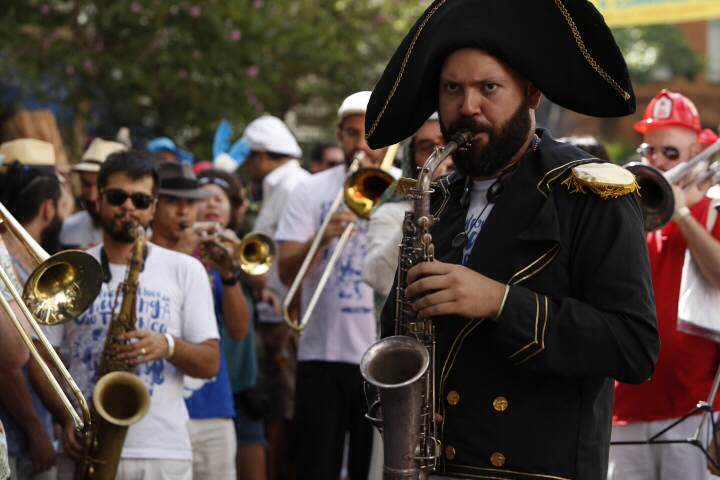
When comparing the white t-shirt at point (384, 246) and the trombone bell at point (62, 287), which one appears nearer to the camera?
the trombone bell at point (62, 287)

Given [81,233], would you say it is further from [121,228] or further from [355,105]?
[121,228]

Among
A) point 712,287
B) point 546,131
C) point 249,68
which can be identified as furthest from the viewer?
point 249,68

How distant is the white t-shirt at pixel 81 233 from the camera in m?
7.20

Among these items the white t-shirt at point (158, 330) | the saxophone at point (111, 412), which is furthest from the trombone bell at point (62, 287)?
the white t-shirt at point (158, 330)

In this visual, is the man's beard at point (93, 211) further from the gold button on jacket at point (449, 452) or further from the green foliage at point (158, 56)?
the green foliage at point (158, 56)

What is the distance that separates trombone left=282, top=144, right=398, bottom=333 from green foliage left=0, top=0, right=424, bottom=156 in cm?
572

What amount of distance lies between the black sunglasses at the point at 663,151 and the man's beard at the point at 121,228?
268 centimetres

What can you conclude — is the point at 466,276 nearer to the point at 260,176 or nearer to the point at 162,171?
the point at 162,171

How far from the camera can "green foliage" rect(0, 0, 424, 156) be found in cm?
1219

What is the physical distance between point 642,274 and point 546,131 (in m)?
0.60

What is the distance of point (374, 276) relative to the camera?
5242 millimetres

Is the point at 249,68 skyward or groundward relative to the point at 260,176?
skyward

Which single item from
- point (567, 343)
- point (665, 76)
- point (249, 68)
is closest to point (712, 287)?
point (567, 343)

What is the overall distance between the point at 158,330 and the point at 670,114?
2880 mm
